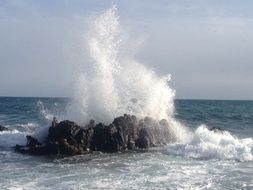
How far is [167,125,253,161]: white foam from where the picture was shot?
23266 millimetres

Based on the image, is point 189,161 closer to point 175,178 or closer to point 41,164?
point 175,178

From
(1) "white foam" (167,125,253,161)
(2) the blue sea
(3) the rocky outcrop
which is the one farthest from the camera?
(3) the rocky outcrop

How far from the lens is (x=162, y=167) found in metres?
19.8

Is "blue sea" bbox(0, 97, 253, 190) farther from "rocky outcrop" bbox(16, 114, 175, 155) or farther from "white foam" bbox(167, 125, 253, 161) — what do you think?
"rocky outcrop" bbox(16, 114, 175, 155)

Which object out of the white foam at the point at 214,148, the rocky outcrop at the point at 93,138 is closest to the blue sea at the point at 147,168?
the white foam at the point at 214,148

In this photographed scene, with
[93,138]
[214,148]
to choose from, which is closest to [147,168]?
[214,148]

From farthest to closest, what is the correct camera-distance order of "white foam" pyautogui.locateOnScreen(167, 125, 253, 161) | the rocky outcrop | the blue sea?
the rocky outcrop → "white foam" pyautogui.locateOnScreen(167, 125, 253, 161) → the blue sea

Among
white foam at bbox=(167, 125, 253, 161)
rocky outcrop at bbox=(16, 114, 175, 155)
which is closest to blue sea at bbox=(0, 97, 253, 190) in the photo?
white foam at bbox=(167, 125, 253, 161)

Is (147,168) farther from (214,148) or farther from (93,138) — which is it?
(93,138)

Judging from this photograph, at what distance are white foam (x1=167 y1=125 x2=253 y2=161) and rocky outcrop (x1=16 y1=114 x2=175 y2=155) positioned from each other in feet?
6.00

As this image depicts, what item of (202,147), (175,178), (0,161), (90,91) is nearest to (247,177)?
(175,178)

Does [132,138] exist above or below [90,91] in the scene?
below

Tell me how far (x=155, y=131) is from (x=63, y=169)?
926 cm

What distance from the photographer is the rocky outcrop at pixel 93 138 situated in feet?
77.7
